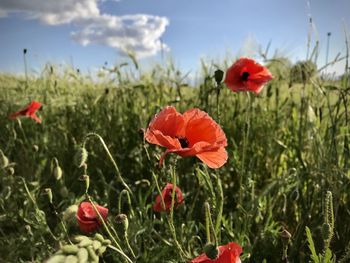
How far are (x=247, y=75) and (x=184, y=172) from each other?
0.67 meters

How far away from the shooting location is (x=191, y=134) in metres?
1.10

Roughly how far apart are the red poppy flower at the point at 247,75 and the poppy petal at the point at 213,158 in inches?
27.7

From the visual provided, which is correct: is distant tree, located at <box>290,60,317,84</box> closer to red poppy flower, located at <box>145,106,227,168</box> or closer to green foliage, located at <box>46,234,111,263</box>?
red poppy flower, located at <box>145,106,227,168</box>

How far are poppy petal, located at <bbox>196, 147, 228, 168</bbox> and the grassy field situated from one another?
4.3 inches

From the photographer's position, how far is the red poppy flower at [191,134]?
0.96 m

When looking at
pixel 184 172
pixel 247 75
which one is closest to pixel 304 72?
pixel 247 75

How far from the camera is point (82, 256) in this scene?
2.05 feet

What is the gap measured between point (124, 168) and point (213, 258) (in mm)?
1711

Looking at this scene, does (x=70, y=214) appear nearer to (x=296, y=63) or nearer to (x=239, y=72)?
(x=239, y=72)

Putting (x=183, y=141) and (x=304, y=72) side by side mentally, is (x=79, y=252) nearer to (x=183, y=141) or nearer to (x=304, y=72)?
(x=183, y=141)

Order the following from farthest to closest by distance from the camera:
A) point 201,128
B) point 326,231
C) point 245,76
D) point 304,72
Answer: point 304,72 → point 245,76 → point 201,128 → point 326,231

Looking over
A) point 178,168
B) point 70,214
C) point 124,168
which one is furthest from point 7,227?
point 70,214

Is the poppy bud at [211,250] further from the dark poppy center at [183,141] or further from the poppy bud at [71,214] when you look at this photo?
the poppy bud at [71,214]

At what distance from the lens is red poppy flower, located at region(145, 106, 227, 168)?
3.15 ft
